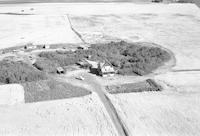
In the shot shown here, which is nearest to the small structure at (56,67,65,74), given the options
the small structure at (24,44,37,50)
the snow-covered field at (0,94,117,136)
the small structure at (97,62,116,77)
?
the small structure at (97,62,116,77)

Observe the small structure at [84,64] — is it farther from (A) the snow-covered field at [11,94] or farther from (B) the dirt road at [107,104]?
(A) the snow-covered field at [11,94]

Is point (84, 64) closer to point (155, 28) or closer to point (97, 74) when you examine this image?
point (97, 74)

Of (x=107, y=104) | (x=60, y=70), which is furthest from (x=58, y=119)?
(x=60, y=70)

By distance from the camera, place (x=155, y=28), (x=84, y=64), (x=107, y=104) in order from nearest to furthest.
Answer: (x=107, y=104), (x=84, y=64), (x=155, y=28)

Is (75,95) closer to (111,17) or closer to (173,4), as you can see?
(111,17)

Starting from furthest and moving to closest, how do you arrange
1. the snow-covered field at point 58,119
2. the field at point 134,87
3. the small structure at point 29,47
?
the small structure at point 29,47 → the field at point 134,87 → the snow-covered field at point 58,119

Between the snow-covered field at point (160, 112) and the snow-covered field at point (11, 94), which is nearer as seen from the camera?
the snow-covered field at point (160, 112)

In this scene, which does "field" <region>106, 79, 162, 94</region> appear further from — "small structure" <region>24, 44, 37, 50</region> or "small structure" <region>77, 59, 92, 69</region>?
"small structure" <region>24, 44, 37, 50</region>

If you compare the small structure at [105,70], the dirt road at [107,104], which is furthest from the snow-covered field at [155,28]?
the dirt road at [107,104]
